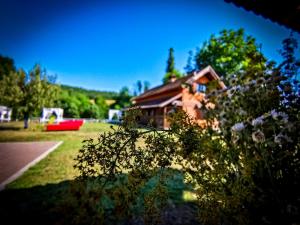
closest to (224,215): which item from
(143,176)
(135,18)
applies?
(143,176)

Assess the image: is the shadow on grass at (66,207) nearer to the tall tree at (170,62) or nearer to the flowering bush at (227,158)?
the flowering bush at (227,158)

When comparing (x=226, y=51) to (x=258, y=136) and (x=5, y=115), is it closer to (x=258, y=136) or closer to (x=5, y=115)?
(x=258, y=136)

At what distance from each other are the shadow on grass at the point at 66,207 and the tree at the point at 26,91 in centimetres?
1524

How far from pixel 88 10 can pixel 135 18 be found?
1.02m

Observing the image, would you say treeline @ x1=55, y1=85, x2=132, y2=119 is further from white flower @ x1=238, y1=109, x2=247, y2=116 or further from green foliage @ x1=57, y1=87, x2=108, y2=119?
white flower @ x1=238, y1=109, x2=247, y2=116

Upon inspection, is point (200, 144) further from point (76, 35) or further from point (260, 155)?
point (76, 35)

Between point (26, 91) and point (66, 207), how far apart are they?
19302mm

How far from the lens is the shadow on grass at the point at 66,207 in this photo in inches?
30.2

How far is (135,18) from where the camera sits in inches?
140

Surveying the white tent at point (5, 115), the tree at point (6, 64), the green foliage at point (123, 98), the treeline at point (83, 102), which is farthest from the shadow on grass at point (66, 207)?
the green foliage at point (123, 98)

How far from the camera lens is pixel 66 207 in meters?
0.77

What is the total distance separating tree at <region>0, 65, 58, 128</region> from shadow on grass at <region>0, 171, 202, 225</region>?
15244mm

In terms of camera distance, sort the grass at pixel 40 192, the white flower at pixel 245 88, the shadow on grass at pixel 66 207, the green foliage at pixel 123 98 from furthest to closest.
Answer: the green foliage at pixel 123 98
the grass at pixel 40 192
the white flower at pixel 245 88
the shadow on grass at pixel 66 207

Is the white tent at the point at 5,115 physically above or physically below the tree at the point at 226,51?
below
